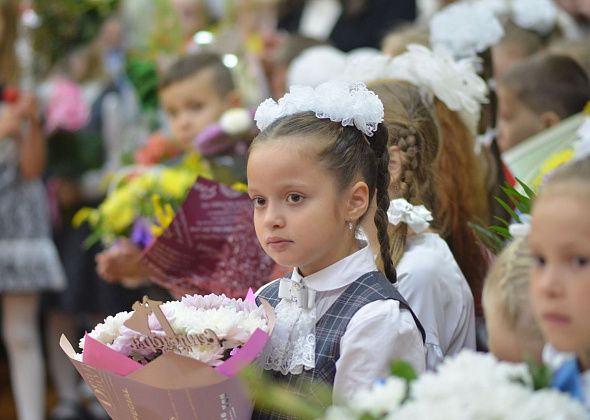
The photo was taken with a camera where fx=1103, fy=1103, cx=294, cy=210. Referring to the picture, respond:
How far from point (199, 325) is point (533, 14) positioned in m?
2.88

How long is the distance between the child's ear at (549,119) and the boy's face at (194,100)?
1.35 meters

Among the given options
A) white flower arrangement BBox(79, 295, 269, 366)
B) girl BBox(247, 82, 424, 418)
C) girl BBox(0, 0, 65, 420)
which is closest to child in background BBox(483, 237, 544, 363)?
girl BBox(247, 82, 424, 418)

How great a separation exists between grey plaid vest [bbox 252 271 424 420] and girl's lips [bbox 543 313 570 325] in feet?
1.89

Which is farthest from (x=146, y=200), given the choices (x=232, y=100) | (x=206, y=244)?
(x=232, y=100)

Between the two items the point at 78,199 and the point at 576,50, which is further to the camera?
the point at 78,199

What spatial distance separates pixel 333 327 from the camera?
2164 mm

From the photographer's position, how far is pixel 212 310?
2070 mm

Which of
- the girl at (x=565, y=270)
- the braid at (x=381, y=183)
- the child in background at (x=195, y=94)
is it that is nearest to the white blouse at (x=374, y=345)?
the braid at (x=381, y=183)

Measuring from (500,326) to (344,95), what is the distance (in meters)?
0.69

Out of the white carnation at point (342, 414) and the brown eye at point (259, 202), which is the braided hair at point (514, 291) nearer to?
the white carnation at point (342, 414)

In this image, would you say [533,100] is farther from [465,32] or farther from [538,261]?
[538,261]

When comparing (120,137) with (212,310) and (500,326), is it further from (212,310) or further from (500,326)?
(500,326)

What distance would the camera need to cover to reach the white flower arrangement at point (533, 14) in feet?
14.6

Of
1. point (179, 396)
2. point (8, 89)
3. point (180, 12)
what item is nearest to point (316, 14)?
point (180, 12)
